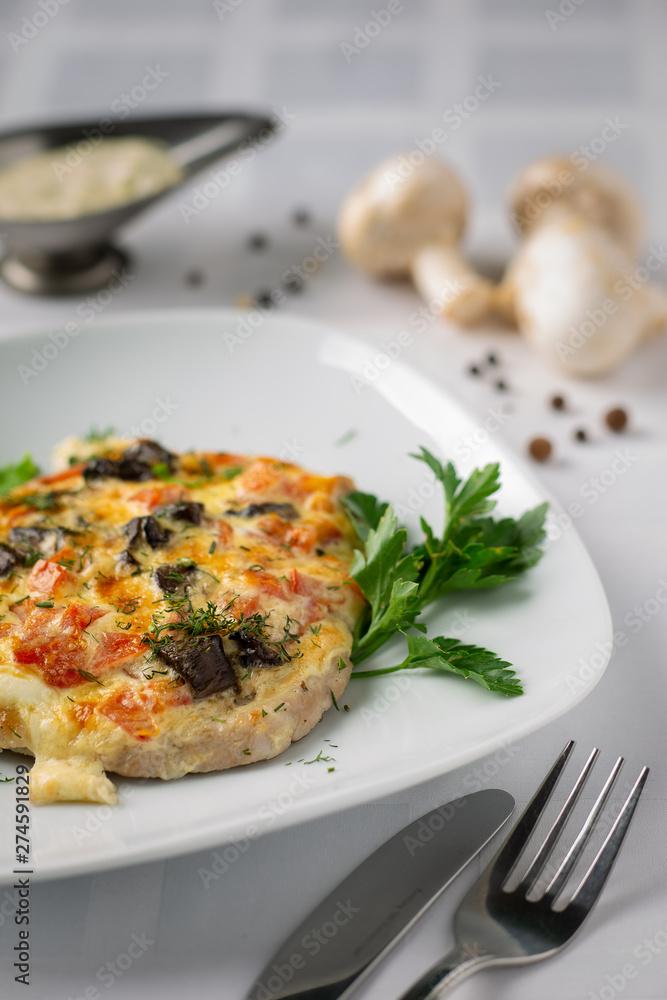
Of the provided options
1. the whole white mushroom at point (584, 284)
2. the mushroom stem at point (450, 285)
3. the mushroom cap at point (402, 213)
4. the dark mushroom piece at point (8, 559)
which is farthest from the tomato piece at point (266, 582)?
the mushroom cap at point (402, 213)

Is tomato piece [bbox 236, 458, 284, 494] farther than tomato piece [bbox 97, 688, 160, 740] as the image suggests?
Yes

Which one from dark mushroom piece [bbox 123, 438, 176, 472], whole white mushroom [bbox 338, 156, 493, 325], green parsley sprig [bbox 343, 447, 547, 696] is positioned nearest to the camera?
green parsley sprig [bbox 343, 447, 547, 696]

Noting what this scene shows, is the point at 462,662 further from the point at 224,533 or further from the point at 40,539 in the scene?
the point at 40,539

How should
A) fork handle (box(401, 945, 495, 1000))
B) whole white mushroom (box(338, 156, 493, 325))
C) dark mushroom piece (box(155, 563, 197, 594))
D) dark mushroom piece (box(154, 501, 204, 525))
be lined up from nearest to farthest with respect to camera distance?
1. fork handle (box(401, 945, 495, 1000))
2. dark mushroom piece (box(155, 563, 197, 594))
3. dark mushroom piece (box(154, 501, 204, 525))
4. whole white mushroom (box(338, 156, 493, 325))

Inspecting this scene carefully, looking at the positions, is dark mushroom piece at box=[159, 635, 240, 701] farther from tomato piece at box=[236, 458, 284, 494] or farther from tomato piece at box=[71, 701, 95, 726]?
tomato piece at box=[236, 458, 284, 494]

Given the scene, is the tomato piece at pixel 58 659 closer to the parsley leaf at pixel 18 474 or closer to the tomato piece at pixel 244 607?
the tomato piece at pixel 244 607

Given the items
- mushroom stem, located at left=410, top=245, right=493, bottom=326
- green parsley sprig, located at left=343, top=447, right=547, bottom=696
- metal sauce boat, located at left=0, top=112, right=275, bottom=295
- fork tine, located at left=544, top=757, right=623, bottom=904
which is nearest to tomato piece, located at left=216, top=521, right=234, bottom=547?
green parsley sprig, located at left=343, top=447, right=547, bottom=696

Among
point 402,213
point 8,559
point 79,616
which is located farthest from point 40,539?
point 402,213

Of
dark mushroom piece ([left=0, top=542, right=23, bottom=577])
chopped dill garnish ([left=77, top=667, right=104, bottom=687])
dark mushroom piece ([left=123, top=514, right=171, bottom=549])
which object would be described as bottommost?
chopped dill garnish ([left=77, top=667, right=104, bottom=687])
